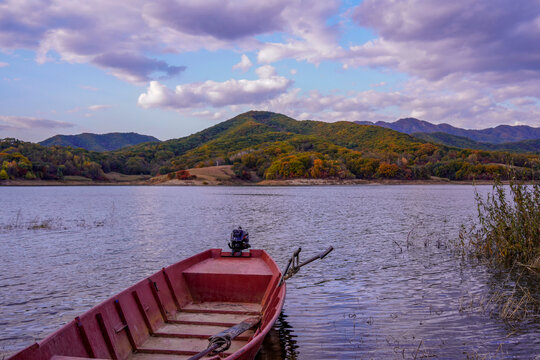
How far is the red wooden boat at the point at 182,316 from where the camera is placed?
6551mm

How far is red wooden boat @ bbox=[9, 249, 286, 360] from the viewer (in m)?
6.55

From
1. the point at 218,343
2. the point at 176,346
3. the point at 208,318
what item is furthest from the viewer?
the point at 208,318

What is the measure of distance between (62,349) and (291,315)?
723 cm

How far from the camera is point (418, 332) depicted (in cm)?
1071

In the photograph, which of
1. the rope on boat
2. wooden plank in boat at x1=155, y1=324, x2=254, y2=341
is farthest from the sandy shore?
the rope on boat

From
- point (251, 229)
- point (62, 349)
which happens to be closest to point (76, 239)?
point (251, 229)

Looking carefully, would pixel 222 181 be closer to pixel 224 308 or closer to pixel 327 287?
pixel 327 287

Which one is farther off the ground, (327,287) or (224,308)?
(224,308)

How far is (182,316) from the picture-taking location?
10047 mm

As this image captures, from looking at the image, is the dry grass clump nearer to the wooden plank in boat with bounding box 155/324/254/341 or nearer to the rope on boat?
the wooden plank in boat with bounding box 155/324/254/341

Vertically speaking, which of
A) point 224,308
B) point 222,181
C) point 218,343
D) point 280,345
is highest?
point 222,181

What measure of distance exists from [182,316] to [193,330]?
1111 mm

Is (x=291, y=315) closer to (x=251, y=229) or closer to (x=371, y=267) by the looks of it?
(x=371, y=267)

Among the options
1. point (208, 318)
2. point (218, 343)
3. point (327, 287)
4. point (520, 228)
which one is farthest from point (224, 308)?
point (520, 228)
